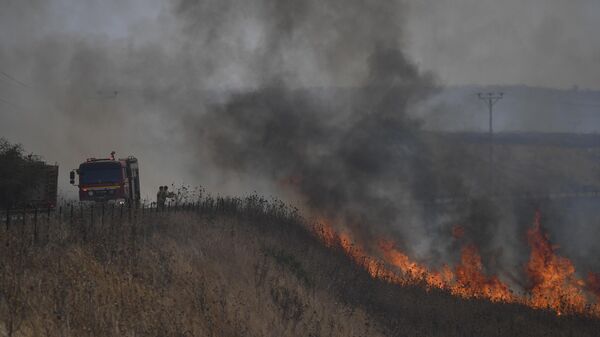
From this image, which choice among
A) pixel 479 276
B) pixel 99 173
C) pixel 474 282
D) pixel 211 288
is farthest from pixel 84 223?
pixel 479 276

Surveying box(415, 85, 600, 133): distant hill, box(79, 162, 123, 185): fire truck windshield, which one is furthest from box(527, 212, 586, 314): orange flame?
box(415, 85, 600, 133): distant hill

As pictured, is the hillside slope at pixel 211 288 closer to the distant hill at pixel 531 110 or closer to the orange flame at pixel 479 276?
the orange flame at pixel 479 276

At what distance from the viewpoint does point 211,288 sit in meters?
13.4

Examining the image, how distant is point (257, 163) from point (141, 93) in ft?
71.1

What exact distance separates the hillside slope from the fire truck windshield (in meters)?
4.94

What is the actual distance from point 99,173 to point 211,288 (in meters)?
13.7

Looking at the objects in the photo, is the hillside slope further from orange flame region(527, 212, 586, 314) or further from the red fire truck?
orange flame region(527, 212, 586, 314)

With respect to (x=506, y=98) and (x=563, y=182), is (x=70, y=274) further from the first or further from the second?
(x=506, y=98)

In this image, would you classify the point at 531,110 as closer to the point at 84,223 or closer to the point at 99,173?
the point at 99,173

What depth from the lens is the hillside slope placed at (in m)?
9.98

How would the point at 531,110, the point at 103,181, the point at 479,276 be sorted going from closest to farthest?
the point at 103,181, the point at 479,276, the point at 531,110

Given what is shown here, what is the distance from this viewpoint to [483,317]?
21.2 metres

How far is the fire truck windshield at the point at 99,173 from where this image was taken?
83.9 ft

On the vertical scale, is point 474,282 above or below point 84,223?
below
